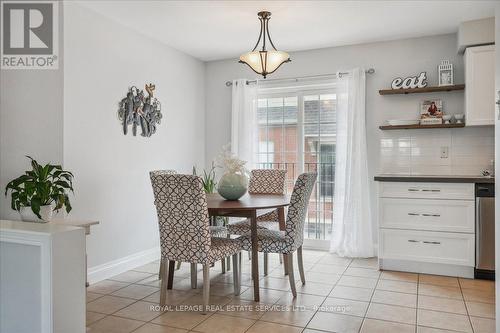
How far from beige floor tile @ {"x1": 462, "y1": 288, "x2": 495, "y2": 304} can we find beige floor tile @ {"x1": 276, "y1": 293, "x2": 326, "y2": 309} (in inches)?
46.7

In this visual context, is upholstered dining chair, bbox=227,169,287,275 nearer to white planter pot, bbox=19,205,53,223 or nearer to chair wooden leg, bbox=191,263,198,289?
chair wooden leg, bbox=191,263,198,289

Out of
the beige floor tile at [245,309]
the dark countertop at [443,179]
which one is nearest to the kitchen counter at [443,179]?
the dark countertop at [443,179]

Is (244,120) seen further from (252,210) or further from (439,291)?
(439,291)

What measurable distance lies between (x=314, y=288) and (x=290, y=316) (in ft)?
2.24


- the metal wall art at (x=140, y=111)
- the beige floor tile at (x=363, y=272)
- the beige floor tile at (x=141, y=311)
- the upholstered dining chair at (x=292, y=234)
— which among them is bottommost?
the beige floor tile at (x=141, y=311)

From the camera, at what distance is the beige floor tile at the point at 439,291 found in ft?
10.8

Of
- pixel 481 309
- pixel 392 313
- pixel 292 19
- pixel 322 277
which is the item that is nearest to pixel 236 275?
pixel 322 277

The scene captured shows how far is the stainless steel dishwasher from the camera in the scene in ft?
11.9

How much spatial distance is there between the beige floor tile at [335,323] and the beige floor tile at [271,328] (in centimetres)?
13

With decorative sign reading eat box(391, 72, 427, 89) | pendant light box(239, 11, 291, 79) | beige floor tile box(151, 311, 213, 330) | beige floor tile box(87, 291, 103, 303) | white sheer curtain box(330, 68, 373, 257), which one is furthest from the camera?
white sheer curtain box(330, 68, 373, 257)

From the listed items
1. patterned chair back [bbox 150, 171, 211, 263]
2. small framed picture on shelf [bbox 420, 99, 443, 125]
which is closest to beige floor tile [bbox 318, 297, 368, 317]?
patterned chair back [bbox 150, 171, 211, 263]

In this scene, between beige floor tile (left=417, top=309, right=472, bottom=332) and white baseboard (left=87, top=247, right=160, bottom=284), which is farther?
white baseboard (left=87, top=247, right=160, bottom=284)

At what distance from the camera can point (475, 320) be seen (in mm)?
2762

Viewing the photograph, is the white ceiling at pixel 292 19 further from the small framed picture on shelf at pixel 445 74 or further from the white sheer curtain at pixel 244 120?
the white sheer curtain at pixel 244 120
